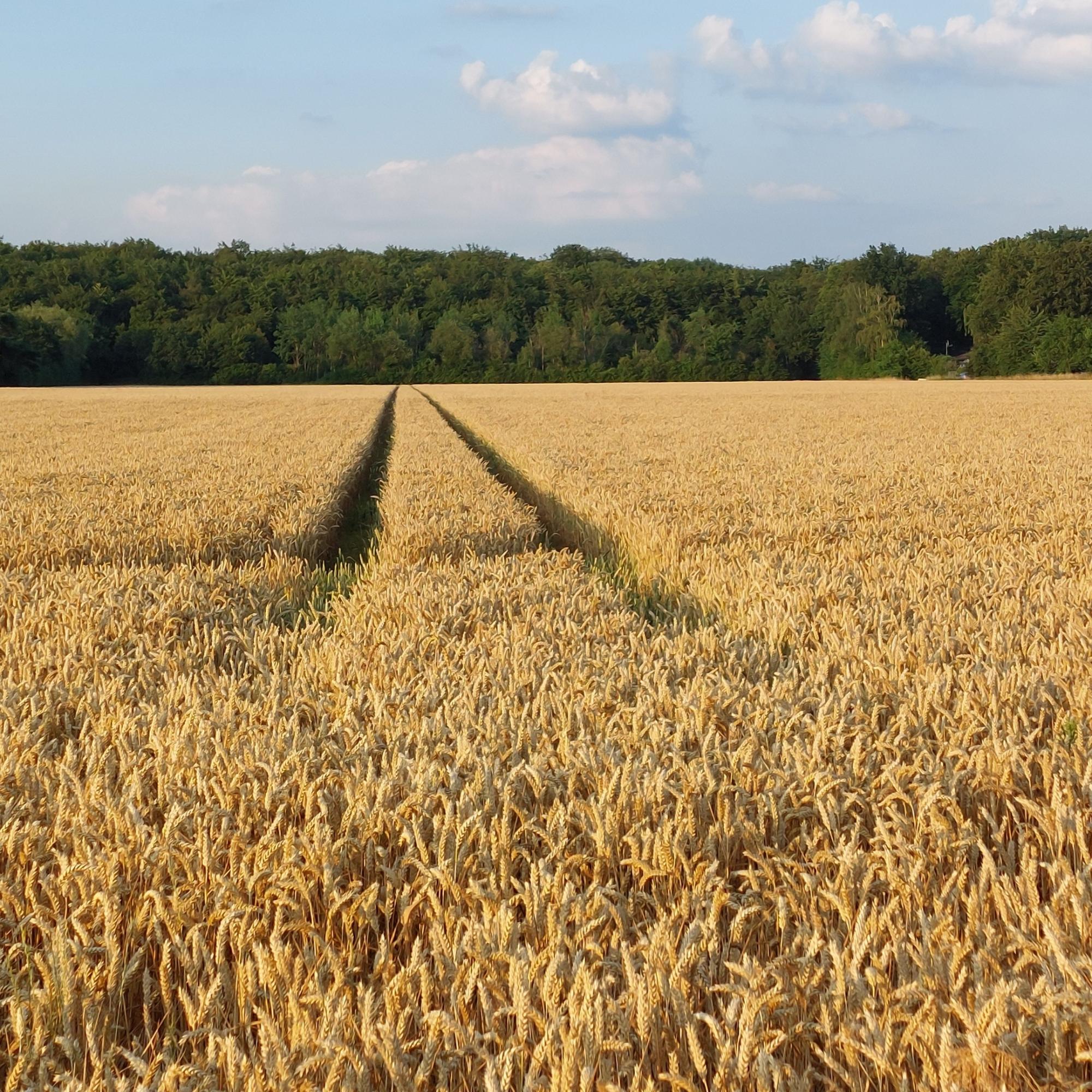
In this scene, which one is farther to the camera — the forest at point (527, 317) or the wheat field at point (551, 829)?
the forest at point (527, 317)

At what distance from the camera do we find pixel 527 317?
118 meters

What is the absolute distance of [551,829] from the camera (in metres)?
2.41

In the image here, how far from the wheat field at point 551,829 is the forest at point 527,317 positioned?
262 ft

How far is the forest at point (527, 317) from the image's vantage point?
8719 centimetres

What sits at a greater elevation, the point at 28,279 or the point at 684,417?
the point at 28,279

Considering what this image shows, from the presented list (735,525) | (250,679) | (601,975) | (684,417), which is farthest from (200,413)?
(601,975)

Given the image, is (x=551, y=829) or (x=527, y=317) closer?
(x=551, y=829)

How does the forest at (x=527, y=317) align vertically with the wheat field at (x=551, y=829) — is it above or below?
above

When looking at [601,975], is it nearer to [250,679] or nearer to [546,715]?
[546,715]

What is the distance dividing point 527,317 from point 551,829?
119102mm

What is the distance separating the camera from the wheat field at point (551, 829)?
170 cm

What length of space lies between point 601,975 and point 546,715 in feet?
4.45

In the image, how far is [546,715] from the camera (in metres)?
3.26

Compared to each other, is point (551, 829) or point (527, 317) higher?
point (527, 317)
